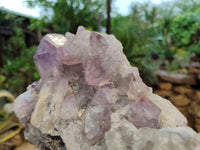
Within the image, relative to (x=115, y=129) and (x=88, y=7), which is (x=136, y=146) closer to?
(x=115, y=129)

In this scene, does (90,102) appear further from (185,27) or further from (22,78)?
(185,27)

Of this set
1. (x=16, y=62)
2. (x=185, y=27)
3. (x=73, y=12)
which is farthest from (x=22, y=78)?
(x=185, y=27)

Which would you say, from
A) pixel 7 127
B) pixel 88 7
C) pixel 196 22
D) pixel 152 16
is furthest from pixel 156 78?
pixel 7 127

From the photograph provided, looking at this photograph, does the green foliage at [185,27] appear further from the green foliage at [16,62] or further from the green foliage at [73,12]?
the green foliage at [16,62]

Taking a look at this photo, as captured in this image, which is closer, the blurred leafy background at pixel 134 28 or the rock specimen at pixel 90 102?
the rock specimen at pixel 90 102

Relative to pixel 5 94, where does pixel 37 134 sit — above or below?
above

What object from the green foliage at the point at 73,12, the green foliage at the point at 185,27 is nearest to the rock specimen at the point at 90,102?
the green foliage at the point at 73,12
